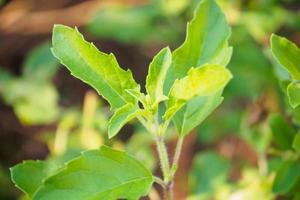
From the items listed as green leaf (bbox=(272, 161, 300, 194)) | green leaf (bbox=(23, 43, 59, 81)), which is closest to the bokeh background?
green leaf (bbox=(23, 43, 59, 81))

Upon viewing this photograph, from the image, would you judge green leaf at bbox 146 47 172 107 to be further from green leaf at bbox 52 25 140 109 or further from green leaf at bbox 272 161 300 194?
green leaf at bbox 272 161 300 194

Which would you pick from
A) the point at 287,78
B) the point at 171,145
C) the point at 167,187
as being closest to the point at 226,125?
the point at 171,145

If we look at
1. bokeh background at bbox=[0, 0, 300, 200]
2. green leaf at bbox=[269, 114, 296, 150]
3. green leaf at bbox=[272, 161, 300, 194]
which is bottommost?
green leaf at bbox=[272, 161, 300, 194]

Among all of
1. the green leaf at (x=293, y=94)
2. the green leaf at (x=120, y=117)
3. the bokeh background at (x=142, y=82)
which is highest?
the bokeh background at (x=142, y=82)

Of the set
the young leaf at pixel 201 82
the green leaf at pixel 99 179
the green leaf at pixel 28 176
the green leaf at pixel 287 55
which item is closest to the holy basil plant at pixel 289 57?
the green leaf at pixel 287 55

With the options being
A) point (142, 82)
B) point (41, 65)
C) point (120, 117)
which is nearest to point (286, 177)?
point (120, 117)

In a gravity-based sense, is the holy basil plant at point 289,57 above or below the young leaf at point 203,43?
below

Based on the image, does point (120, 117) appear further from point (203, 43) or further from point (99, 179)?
point (203, 43)

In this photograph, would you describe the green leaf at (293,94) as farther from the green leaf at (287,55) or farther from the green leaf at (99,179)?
the green leaf at (99,179)
